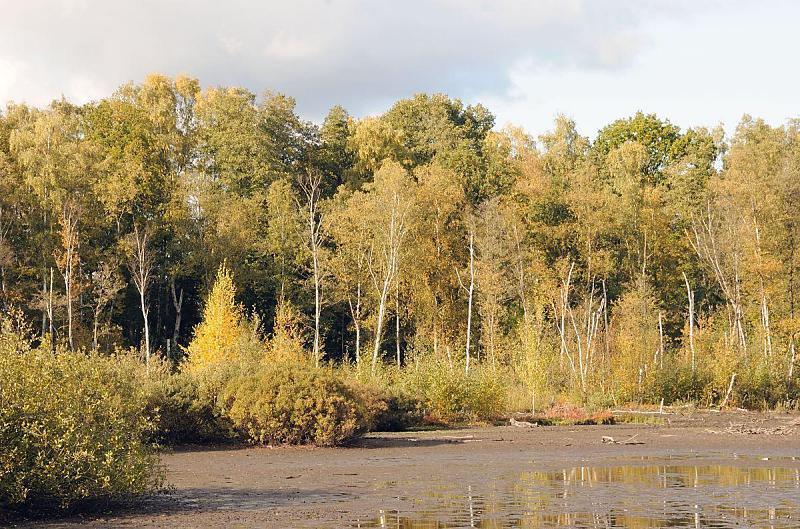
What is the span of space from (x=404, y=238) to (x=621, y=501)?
157ft

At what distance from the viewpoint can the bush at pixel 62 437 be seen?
18.2 meters

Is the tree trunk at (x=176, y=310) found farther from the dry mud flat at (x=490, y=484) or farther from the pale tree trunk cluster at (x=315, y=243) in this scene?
the dry mud flat at (x=490, y=484)

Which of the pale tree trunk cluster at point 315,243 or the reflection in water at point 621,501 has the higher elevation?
the pale tree trunk cluster at point 315,243

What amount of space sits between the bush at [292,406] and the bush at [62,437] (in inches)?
496

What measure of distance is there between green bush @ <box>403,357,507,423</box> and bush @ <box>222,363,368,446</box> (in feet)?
31.8

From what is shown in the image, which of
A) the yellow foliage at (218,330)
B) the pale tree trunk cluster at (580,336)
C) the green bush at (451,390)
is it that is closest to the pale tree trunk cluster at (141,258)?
the yellow foliage at (218,330)

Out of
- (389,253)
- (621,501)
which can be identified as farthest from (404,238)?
(621,501)

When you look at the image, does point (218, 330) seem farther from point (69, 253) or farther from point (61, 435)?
point (61, 435)

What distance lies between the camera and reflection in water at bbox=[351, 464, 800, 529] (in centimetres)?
1808

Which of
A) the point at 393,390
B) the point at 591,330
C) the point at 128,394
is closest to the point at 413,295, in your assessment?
the point at 591,330

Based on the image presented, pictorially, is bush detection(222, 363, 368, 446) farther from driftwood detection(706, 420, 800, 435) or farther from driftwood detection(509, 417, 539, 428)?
driftwood detection(706, 420, 800, 435)

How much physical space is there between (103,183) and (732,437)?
41.9m

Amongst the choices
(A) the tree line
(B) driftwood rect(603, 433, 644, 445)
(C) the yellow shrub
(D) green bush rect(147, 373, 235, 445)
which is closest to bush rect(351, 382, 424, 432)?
(D) green bush rect(147, 373, 235, 445)

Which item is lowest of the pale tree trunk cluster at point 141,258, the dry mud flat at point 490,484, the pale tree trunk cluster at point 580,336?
the dry mud flat at point 490,484
